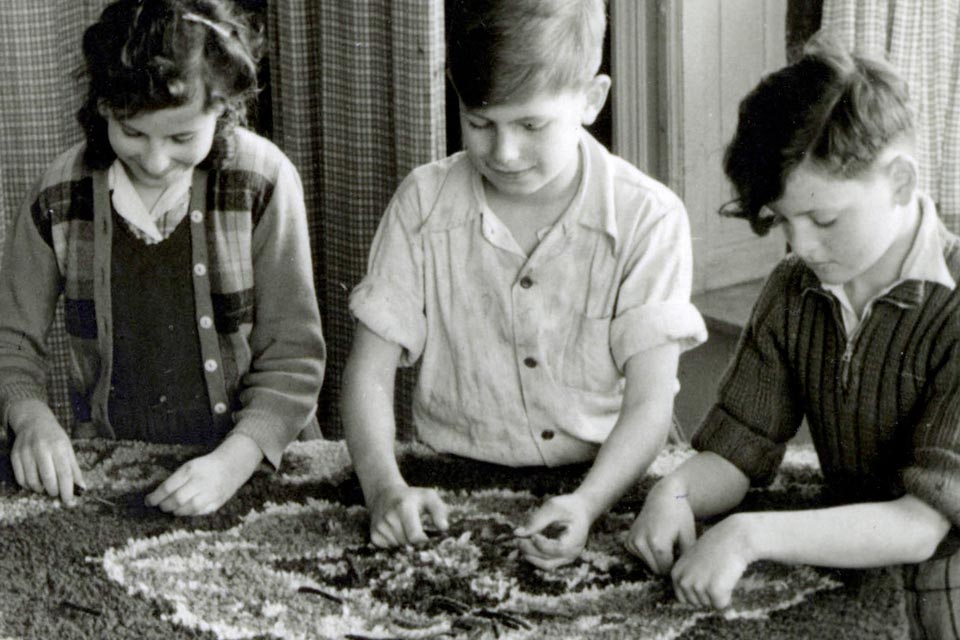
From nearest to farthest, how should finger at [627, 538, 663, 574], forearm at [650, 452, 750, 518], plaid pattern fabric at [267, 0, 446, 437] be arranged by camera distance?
finger at [627, 538, 663, 574] → forearm at [650, 452, 750, 518] → plaid pattern fabric at [267, 0, 446, 437]

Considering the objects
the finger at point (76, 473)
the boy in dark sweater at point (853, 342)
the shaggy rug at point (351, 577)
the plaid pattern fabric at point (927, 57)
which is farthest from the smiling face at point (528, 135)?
the plaid pattern fabric at point (927, 57)

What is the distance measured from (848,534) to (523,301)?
496 mm

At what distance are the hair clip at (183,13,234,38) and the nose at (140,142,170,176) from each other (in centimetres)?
17

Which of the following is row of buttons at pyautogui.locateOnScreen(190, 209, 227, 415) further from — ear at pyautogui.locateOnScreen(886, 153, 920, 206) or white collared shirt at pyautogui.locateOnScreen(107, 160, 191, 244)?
ear at pyautogui.locateOnScreen(886, 153, 920, 206)

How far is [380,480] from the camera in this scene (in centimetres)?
150

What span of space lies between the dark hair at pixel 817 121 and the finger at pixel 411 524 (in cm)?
45

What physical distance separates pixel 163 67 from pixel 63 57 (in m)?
0.77

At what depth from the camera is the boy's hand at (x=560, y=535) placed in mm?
1336

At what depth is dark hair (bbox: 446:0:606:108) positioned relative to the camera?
1.47 metres

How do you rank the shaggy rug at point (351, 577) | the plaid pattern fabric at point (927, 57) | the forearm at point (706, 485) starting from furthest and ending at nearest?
the plaid pattern fabric at point (927, 57), the forearm at point (706, 485), the shaggy rug at point (351, 577)

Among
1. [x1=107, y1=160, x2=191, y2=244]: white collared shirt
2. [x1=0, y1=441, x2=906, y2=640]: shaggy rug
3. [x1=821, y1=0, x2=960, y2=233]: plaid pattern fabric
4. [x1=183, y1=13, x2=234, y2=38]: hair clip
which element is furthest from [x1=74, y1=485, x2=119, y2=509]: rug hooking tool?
[x1=821, y1=0, x2=960, y2=233]: plaid pattern fabric

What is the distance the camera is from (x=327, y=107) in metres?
2.46

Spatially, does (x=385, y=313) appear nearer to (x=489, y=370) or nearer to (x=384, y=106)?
(x=489, y=370)

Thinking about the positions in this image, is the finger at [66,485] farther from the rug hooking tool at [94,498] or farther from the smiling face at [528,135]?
the smiling face at [528,135]
